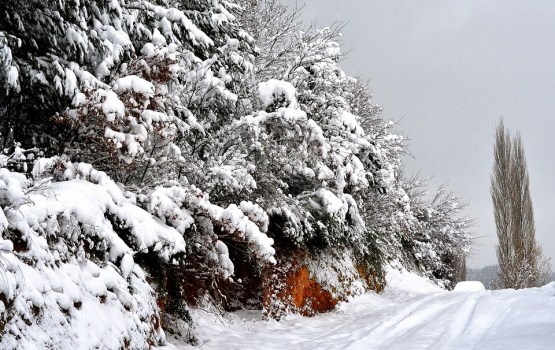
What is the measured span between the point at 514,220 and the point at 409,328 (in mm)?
19298

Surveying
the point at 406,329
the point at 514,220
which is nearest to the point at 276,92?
the point at 406,329

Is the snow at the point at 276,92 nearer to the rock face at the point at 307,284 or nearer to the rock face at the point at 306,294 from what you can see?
the rock face at the point at 307,284

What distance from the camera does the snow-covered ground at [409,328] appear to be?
5.29 meters

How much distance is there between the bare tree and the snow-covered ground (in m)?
13.7

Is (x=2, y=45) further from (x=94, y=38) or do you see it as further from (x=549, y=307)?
(x=549, y=307)

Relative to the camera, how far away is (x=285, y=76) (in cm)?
879

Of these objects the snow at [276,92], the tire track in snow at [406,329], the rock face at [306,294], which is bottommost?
the tire track in snow at [406,329]

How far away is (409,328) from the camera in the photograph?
6.59 m

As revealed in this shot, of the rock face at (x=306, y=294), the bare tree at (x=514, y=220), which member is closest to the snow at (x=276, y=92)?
the rock face at (x=306, y=294)

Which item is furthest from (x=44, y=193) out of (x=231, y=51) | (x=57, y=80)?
(x=231, y=51)

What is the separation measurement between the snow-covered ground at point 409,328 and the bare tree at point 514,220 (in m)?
13.7

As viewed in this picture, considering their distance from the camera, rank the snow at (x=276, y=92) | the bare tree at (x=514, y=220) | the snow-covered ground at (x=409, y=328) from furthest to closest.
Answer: the bare tree at (x=514, y=220), the snow at (x=276, y=92), the snow-covered ground at (x=409, y=328)

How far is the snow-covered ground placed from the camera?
17.4 feet

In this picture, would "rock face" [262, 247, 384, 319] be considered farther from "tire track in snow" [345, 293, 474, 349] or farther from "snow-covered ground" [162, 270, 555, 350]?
"tire track in snow" [345, 293, 474, 349]
